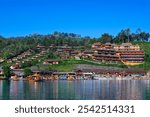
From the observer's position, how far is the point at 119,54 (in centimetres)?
8344

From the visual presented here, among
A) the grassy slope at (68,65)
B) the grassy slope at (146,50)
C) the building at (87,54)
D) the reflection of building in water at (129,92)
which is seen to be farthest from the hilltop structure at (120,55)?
the reflection of building in water at (129,92)

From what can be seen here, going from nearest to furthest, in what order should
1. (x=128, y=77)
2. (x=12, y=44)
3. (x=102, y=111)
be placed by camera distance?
1. (x=102, y=111)
2. (x=128, y=77)
3. (x=12, y=44)

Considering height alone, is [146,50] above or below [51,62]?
above

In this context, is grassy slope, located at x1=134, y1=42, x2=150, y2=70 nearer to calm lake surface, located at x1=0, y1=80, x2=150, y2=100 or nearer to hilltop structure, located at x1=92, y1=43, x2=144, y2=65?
hilltop structure, located at x1=92, y1=43, x2=144, y2=65

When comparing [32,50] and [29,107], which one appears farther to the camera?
[32,50]

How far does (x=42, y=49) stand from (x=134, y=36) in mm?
19576

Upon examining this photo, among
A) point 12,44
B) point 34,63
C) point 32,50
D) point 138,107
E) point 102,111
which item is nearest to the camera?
point 102,111

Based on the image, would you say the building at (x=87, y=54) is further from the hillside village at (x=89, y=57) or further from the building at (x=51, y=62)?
the building at (x=51, y=62)

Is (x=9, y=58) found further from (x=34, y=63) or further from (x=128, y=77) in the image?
(x=128, y=77)

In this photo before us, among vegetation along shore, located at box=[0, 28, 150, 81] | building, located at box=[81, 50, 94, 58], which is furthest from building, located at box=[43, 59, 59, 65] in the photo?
building, located at box=[81, 50, 94, 58]

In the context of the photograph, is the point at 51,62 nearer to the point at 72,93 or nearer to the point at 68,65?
the point at 68,65

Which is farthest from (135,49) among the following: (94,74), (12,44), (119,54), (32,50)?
(12,44)

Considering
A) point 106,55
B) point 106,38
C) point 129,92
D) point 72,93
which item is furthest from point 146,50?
point 72,93

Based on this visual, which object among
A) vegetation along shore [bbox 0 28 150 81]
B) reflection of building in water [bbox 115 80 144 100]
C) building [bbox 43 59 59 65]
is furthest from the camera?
building [bbox 43 59 59 65]
